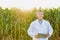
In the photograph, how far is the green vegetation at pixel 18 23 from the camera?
340 inches

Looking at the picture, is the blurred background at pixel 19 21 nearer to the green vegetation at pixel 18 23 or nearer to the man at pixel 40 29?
the green vegetation at pixel 18 23

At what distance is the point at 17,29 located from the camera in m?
8.65

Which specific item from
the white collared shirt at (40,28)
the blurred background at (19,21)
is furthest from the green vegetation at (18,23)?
the white collared shirt at (40,28)

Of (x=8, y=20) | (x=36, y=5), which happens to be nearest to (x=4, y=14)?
(x=8, y=20)

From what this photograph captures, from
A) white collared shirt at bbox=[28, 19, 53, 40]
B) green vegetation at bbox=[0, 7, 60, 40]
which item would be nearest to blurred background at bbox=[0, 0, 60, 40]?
green vegetation at bbox=[0, 7, 60, 40]

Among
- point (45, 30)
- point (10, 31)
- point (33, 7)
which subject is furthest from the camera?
point (33, 7)

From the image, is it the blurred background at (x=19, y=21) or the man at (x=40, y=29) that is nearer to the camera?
the man at (x=40, y=29)

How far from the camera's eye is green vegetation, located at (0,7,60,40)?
8.62m

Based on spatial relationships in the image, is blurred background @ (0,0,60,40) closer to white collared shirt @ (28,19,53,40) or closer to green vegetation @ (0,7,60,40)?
green vegetation @ (0,7,60,40)

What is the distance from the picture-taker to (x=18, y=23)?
8.69 meters

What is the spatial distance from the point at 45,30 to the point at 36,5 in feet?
11.3

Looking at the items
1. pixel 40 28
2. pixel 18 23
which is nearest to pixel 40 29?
pixel 40 28

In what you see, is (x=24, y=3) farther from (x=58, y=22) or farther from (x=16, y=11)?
(x=58, y=22)

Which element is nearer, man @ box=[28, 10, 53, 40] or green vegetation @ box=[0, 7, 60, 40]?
man @ box=[28, 10, 53, 40]
